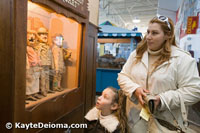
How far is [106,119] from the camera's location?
1489 millimetres

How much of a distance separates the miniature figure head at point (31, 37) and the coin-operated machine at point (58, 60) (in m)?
0.41

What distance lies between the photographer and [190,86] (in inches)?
43.3

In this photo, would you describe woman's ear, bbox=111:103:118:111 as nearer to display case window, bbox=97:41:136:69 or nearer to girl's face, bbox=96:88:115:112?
girl's face, bbox=96:88:115:112

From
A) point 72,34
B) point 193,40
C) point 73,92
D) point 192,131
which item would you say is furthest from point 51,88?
point 193,40

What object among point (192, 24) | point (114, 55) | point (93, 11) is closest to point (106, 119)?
point (93, 11)

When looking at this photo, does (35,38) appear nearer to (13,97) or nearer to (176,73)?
(13,97)

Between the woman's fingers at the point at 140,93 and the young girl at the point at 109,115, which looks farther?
the young girl at the point at 109,115

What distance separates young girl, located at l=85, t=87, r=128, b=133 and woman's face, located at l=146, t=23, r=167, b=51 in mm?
A: 597

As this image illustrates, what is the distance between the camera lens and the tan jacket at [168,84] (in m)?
1.10

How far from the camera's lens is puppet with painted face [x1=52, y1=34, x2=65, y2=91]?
215 centimetres

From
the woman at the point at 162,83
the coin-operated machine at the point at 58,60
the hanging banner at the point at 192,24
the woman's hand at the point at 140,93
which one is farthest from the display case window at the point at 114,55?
the woman's hand at the point at 140,93

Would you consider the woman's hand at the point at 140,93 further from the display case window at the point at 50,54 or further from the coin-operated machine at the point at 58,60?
the coin-operated machine at the point at 58,60

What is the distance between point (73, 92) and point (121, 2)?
9.38 meters

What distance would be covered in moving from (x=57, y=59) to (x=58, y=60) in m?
0.02
